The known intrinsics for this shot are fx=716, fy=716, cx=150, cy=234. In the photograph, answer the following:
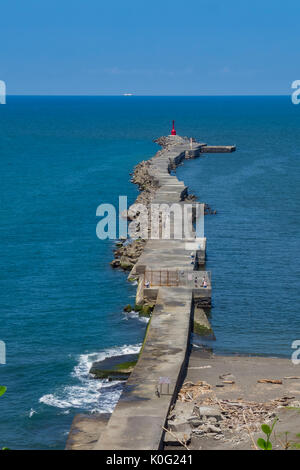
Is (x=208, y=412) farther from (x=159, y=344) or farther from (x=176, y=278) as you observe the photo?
(x=176, y=278)

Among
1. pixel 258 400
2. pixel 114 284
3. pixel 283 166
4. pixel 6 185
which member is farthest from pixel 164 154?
pixel 258 400

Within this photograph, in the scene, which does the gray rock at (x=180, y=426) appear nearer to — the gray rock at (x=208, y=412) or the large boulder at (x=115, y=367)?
the gray rock at (x=208, y=412)

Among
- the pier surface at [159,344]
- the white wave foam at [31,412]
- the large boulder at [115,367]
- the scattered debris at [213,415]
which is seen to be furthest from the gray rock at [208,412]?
the white wave foam at [31,412]

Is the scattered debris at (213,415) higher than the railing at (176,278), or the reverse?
the railing at (176,278)

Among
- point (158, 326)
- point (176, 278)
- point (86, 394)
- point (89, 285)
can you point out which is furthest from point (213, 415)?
point (89, 285)

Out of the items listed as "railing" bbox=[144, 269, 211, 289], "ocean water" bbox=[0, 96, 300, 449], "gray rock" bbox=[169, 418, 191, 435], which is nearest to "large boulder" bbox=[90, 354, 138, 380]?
"ocean water" bbox=[0, 96, 300, 449]
